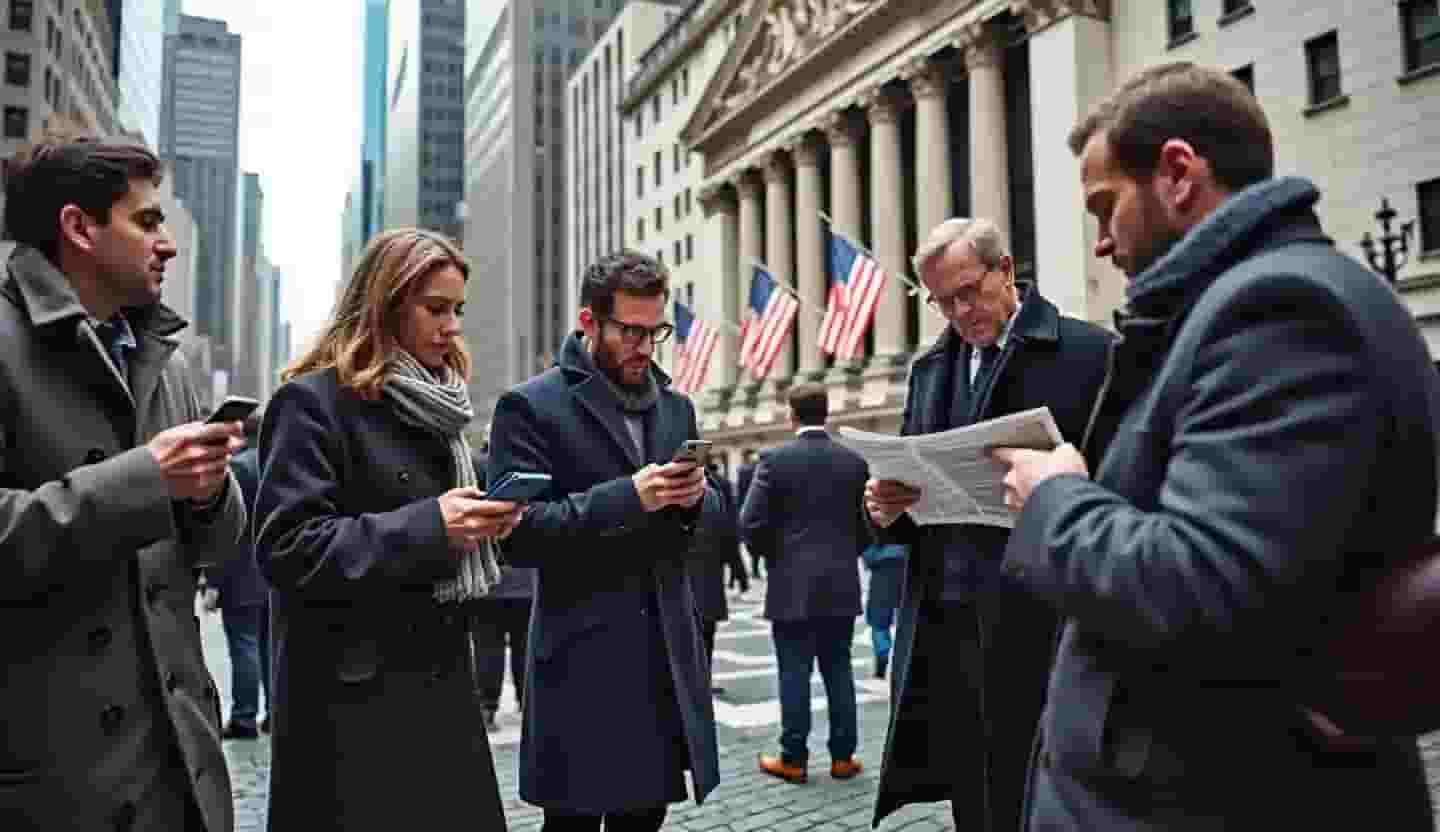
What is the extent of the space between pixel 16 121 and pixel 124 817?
6619 centimetres

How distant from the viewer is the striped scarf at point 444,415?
3.09 meters

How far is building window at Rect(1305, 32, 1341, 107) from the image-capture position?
2236 cm

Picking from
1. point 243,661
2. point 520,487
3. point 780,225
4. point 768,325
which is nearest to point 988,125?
point 768,325

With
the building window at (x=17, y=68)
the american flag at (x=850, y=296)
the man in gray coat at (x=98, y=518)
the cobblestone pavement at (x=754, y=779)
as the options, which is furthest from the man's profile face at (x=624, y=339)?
the building window at (x=17, y=68)

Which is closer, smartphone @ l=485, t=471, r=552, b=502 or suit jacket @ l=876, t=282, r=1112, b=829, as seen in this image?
smartphone @ l=485, t=471, r=552, b=502

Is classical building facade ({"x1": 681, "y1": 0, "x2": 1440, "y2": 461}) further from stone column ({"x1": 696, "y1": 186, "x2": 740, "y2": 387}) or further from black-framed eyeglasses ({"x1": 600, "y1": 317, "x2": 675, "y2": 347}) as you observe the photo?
black-framed eyeglasses ({"x1": 600, "y1": 317, "x2": 675, "y2": 347})

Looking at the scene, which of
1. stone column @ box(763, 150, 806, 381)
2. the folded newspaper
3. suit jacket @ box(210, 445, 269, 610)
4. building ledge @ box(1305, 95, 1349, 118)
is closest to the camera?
the folded newspaper

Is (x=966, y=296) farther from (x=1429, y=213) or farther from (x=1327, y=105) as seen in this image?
(x=1327, y=105)

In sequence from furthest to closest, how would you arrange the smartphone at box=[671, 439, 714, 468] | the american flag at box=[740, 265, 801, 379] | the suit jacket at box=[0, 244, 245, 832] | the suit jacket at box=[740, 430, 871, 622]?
the american flag at box=[740, 265, 801, 379], the suit jacket at box=[740, 430, 871, 622], the smartphone at box=[671, 439, 714, 468], the suit jacket at box=[0, 244, 245, 832]

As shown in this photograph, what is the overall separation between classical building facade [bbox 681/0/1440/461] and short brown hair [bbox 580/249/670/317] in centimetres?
1133

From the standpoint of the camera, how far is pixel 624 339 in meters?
3.78

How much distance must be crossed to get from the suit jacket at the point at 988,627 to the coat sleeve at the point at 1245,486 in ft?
6.19

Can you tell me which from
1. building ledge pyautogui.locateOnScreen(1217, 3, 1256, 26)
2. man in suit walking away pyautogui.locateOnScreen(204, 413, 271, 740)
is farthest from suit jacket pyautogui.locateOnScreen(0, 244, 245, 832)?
building ledge pyautogui.locateOnScreen(1217, 3, 1256, 26)

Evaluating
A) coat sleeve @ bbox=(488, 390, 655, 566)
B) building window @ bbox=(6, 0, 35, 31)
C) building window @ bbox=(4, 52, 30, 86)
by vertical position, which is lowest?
coat sleeve @ bbox=(488, 390, 655, 566)
